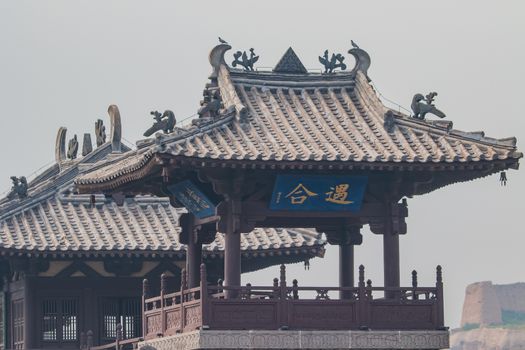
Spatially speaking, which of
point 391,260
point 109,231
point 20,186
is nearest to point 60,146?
point 20,186

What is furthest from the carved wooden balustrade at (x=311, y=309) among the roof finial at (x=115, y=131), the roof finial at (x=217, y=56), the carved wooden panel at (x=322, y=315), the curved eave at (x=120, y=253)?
the roof finial at (x=115, y=131)

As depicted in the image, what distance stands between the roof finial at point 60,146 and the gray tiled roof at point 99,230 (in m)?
5.32

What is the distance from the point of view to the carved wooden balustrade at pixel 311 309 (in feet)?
153

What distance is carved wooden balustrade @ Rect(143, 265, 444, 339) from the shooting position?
46.6 metres

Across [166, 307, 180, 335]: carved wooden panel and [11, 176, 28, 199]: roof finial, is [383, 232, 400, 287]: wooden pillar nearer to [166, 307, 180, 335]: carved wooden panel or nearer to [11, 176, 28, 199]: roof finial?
[166, 307, 180, 335]: carved wooden panel

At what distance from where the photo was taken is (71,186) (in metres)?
65.9

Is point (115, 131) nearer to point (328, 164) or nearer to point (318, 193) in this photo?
point (318, 193)

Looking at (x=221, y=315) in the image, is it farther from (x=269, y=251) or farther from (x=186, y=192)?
(x=269, y=251)

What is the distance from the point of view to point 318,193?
48.0 meters

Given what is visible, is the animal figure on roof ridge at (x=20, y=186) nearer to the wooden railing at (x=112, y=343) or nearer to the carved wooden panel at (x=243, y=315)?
the wooden railing at (x=112, y=343)

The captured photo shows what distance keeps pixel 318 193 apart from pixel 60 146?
2609 cm

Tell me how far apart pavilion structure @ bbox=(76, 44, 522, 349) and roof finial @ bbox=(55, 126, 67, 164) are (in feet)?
69.5

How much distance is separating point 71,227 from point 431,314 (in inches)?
736

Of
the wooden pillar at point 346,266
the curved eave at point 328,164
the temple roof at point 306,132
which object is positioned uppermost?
the temple roof at point 306,132
